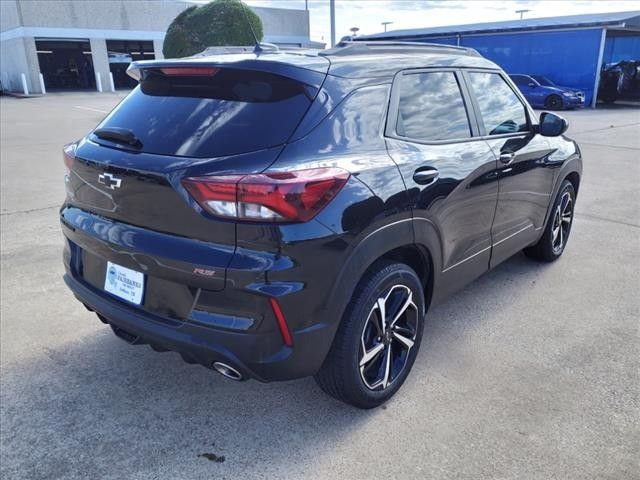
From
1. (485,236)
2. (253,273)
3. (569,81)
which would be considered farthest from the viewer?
(569,81)

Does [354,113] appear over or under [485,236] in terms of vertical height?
over

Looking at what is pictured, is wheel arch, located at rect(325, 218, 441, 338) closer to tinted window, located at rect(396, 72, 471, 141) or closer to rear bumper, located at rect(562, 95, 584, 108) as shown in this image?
tinted window, located at rect(396, 72, 471, 141)

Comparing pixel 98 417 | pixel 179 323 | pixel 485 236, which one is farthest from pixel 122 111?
pixel 485 236

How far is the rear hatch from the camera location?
7.43 feet

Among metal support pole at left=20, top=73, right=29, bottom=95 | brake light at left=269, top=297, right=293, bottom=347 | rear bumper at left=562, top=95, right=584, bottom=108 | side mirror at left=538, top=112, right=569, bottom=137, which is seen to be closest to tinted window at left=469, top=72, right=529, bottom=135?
side mirror at left=538, top=112, right=569, bottom=137

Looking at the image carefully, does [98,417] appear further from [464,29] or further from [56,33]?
[56,33]

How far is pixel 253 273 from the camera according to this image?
218 centimetres

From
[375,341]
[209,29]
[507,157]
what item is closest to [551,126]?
[507,157]

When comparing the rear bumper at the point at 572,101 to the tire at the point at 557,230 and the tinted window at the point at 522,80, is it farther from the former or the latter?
the tire at the point at 557,230

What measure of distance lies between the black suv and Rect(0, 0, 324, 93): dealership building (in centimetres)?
3020

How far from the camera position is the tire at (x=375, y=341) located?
2.54 metres

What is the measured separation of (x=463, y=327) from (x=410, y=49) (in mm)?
1859

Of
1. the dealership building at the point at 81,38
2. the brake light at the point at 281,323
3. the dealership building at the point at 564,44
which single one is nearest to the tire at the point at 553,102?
the dealership building at the point at 564,44

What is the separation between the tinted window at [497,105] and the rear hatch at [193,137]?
4.71 ft
